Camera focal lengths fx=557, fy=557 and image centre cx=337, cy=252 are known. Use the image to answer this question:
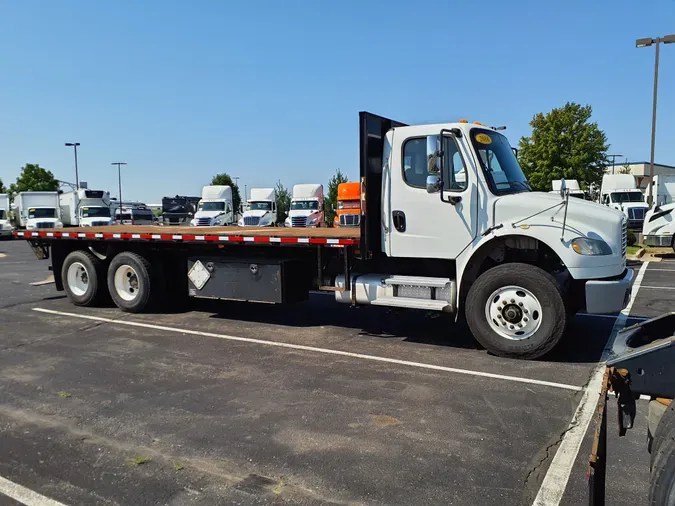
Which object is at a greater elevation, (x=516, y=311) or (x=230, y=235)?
(x=230, y=235)

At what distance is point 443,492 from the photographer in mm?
3598

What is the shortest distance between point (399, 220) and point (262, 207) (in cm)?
2715

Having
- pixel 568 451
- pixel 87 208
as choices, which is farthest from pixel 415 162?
pixel 87 208

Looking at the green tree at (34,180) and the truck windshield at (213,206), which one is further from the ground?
the green tree at (34,180)

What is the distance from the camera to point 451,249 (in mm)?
6984

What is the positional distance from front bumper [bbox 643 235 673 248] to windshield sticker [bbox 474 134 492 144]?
1393 cm

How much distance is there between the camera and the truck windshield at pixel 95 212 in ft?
119

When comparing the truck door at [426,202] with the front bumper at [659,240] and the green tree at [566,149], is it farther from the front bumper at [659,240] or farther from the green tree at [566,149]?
the green tree at [566,149]

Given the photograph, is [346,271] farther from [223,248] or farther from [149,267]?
[149,267]

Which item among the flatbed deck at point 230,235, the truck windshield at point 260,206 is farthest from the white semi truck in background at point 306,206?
the flatbed deck at point 230,235

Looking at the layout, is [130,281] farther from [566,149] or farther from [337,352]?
[566,149]

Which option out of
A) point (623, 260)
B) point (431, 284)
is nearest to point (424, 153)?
point (431, 284)

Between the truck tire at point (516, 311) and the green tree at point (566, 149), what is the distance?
3067 cm

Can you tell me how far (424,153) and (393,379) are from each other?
296 centimetres
